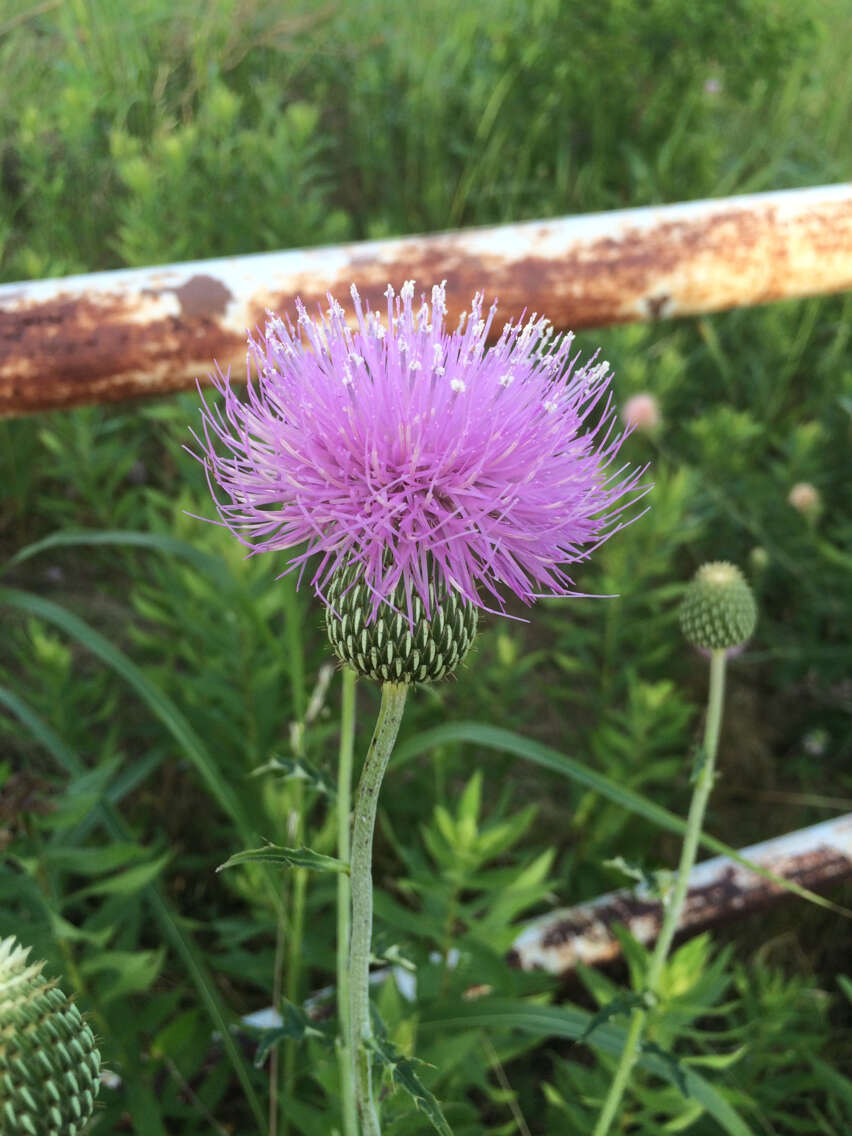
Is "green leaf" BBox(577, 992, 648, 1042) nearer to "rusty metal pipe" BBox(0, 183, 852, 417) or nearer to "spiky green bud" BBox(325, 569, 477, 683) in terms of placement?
"spiky green bud" BBox(325, 569, 477, 683)

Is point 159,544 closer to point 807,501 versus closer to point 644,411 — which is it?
point 644,411

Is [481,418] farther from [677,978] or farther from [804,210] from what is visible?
[804,210]

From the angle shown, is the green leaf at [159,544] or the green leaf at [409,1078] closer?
the green leaf at [409,1078]

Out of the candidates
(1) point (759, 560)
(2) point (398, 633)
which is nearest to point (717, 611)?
(2) point (398, 633)

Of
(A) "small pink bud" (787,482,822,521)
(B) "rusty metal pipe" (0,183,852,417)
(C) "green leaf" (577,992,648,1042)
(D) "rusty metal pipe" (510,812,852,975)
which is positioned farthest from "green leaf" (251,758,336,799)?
(A) "small pink bud" (787,482,822,521)

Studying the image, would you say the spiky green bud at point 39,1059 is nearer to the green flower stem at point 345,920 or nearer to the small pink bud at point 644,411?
the green flower stem at point 345,920

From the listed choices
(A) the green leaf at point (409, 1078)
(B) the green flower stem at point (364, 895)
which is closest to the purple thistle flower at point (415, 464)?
(B) the green flower stem at point (364, 895)

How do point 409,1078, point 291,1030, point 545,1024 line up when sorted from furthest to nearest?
point 545,1024, point 291,1030, point 409,1078
